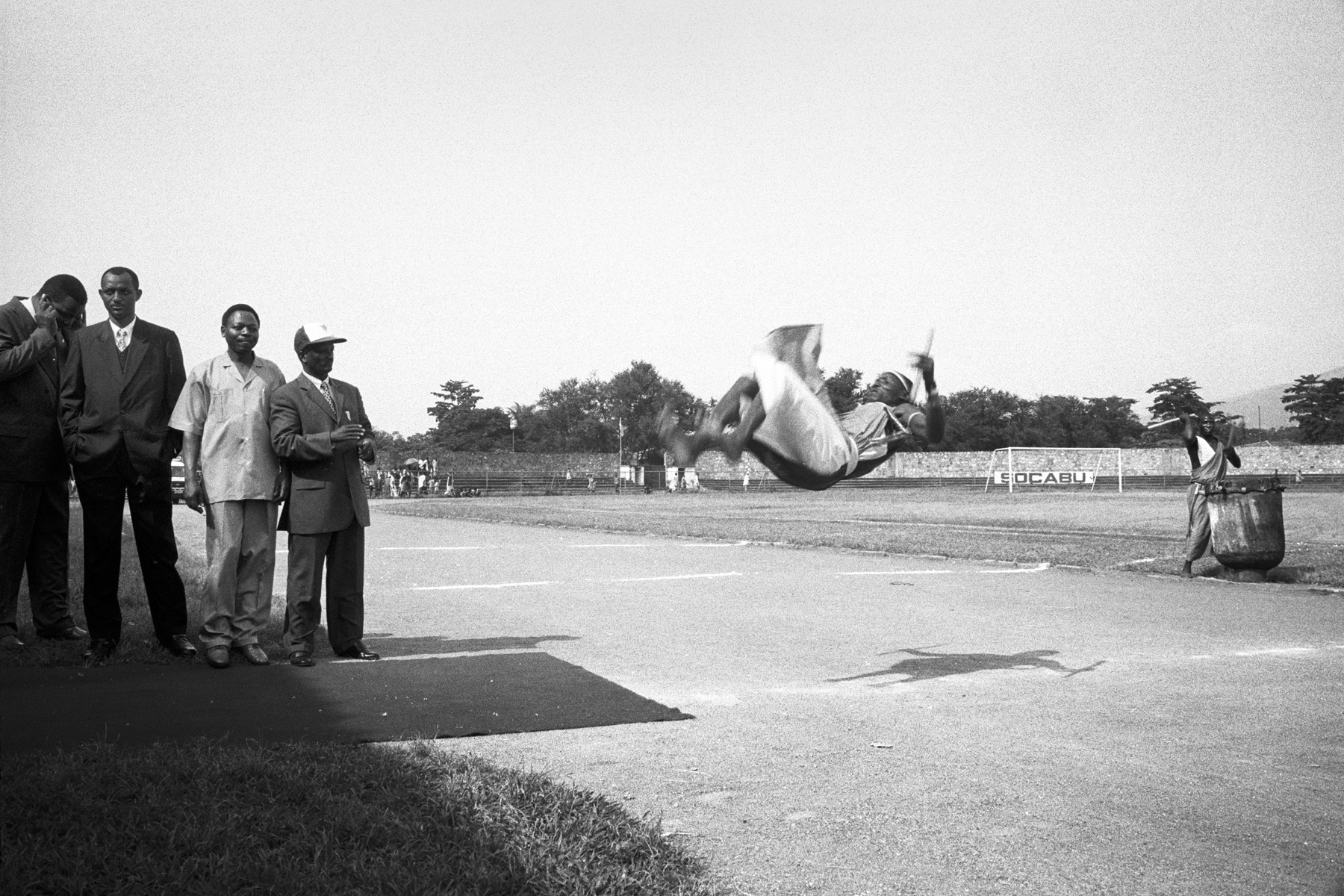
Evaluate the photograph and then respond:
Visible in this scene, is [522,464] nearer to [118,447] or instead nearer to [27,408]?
[27,408]

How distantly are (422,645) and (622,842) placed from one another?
532cm

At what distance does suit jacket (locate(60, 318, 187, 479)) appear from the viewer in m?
7.85

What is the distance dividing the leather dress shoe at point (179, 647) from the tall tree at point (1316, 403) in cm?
792

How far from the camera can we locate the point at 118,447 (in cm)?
788

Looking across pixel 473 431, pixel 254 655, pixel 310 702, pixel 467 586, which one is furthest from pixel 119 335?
pixel 473 431

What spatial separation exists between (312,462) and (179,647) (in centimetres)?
163

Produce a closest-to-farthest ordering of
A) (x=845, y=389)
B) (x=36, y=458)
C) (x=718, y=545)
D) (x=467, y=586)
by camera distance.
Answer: (x=845, y=389)
(x=36, y=458)
(x=467, y=586)
(x=718, y=545)

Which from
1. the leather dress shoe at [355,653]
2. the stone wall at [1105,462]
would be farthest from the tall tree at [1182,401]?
the stone wall at [1105,462]

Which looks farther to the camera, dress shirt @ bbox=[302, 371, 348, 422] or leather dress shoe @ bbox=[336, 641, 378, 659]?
dress shirt @ bbox=[302, 371, 348, 422]

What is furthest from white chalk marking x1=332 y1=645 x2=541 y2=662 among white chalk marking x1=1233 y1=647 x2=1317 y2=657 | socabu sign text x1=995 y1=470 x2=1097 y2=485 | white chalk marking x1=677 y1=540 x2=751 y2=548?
socabu sign text x1=995 y1=470 x2=1097 y2=485

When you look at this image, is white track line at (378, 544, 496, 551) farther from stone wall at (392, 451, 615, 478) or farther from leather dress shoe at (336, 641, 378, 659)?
stone wall at (392, 451, 615, 478)

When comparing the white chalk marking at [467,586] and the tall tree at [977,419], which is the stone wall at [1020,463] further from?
the white chalk marking at [467,586]

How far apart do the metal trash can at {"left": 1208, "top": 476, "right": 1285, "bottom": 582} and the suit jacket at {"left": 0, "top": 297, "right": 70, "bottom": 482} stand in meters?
13.5

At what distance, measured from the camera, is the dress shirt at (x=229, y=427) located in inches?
315
